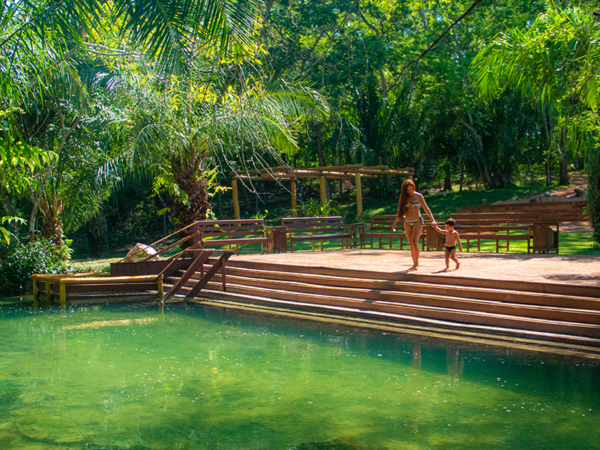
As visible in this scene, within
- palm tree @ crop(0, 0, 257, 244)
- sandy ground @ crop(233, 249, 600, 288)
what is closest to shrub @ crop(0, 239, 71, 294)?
palm tree @ crop(0, 0, 257, 244)

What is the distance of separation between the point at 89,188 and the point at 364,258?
7825 millimetres

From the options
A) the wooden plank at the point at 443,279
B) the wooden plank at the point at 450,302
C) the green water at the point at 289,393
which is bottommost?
the green water at the point at 289,393

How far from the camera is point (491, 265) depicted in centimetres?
976

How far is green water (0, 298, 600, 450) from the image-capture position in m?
4.33

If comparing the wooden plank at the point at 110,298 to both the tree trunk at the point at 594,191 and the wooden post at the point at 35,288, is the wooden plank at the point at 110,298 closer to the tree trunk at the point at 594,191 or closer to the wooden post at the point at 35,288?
the wooden post at the point at 35,288

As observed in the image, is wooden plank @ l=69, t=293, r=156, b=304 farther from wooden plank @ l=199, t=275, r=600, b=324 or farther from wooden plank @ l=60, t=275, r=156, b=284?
wooden plank @ l=199, t=275, r=600, b=324

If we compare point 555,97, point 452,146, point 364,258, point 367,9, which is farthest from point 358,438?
point 452,146

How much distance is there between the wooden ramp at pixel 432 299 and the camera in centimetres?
677

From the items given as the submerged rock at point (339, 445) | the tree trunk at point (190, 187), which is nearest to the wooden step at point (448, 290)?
the submerged rock at point (339, 445)

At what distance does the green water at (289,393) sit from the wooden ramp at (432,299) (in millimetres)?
707

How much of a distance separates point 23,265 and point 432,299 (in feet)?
33.9

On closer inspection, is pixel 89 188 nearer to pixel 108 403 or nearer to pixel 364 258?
pixel 364 258

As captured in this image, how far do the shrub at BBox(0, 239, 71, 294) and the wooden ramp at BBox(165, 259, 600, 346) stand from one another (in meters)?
4.85

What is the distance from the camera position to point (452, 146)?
3038 cm
